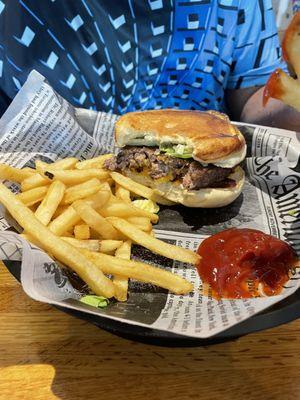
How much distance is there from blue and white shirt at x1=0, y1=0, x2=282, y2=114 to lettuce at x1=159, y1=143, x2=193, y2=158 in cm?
75

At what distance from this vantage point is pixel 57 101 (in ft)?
7.12

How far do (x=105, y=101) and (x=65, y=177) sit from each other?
987 mm

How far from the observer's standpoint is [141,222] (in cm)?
168

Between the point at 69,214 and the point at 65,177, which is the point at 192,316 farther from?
the point at 65,177

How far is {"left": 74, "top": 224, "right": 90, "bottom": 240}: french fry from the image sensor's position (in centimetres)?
159

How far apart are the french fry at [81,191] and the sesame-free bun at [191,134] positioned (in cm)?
40

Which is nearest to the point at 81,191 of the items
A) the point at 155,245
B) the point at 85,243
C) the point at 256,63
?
the point at 85,243

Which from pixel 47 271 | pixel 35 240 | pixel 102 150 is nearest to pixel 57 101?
pixel 102 150

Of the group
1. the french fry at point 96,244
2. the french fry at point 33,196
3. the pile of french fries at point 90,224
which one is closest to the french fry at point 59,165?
the pile of french fries at point 90,224

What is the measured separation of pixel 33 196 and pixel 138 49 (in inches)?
48.6

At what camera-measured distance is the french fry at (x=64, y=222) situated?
60.4 inches

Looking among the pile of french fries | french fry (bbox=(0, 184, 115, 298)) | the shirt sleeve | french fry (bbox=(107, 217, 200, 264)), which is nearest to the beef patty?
the pile of french fries

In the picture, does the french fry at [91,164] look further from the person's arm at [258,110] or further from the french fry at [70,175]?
the person's arm at [258,110]

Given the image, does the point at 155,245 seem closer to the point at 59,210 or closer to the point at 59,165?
the point at 59,210
